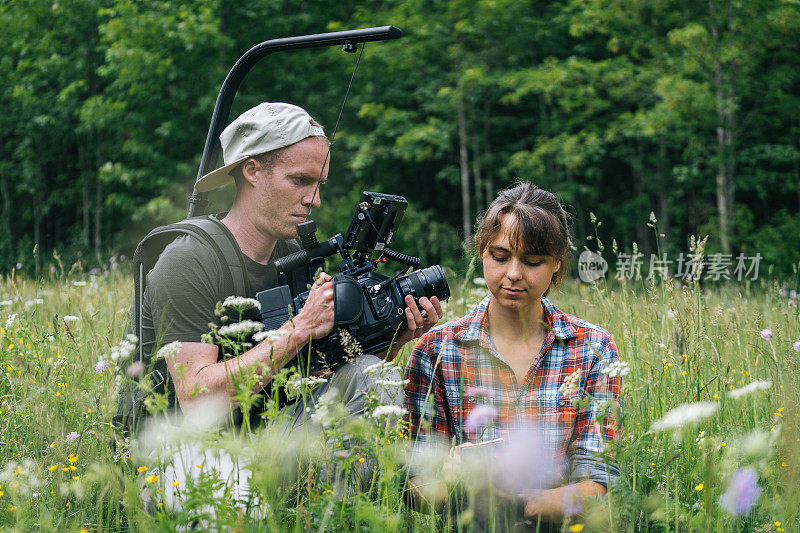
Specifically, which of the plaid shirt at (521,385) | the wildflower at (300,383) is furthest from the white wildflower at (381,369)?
the plaid shirt at (521,385)

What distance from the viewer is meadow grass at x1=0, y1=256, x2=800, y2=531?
59.1 inches

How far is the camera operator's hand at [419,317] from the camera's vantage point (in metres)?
2.50

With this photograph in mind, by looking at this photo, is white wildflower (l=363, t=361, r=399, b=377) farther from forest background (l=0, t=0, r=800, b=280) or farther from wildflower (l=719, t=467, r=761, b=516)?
forest background (l=0, t=0, r=800, b=280)

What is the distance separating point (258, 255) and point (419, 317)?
759mm

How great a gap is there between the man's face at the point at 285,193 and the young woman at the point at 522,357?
734mm

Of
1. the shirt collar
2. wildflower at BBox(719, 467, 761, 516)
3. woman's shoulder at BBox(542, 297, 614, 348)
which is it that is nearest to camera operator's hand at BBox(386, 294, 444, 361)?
the shirt collar

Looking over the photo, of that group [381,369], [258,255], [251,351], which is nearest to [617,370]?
[381,369]

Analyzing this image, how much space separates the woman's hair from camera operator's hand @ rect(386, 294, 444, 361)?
0.27 metres

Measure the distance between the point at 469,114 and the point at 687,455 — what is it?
1435cm

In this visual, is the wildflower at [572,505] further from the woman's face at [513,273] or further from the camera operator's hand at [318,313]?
the camera operator's hand at [318,313]

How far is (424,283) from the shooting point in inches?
100

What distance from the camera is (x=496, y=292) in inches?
92.0

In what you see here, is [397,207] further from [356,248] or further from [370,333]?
[370,333]

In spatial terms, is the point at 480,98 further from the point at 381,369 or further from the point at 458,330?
Result: the point at 381,369
